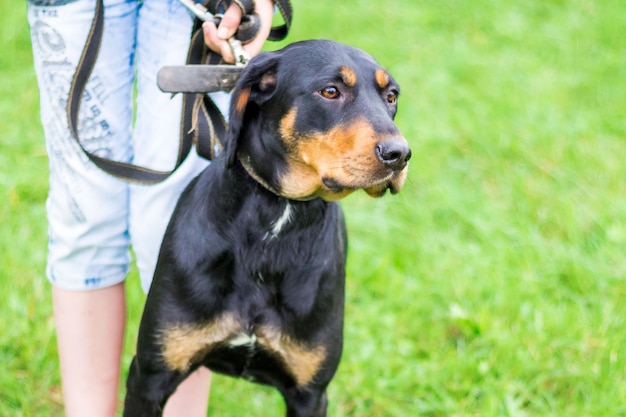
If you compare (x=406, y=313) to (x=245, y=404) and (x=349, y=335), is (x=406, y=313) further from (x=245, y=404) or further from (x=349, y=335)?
(x=245, y=404)

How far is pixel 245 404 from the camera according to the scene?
155 inches

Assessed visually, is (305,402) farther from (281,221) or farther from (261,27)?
(261,27)

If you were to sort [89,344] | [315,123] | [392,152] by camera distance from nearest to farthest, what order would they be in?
[392,152]
[315,123]
[89,344]

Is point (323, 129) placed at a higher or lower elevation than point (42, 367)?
higher

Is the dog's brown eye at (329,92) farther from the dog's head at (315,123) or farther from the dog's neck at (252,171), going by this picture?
the dog's neck at (252,171)

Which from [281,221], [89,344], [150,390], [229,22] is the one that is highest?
[229,22]

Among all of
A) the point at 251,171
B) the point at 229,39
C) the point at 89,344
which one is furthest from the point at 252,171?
the point at 89,344

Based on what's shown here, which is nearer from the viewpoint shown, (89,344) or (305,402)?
(305,402)

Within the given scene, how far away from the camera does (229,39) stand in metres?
3.01

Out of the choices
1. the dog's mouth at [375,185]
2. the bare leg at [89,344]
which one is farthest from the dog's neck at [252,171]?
the bare leg at [89,344]

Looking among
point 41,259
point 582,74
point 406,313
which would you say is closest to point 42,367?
point 41,259

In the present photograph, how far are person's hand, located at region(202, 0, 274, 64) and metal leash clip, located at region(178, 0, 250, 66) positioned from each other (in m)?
0.02

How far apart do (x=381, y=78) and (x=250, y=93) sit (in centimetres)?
41

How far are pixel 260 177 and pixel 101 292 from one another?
32.1 inches
